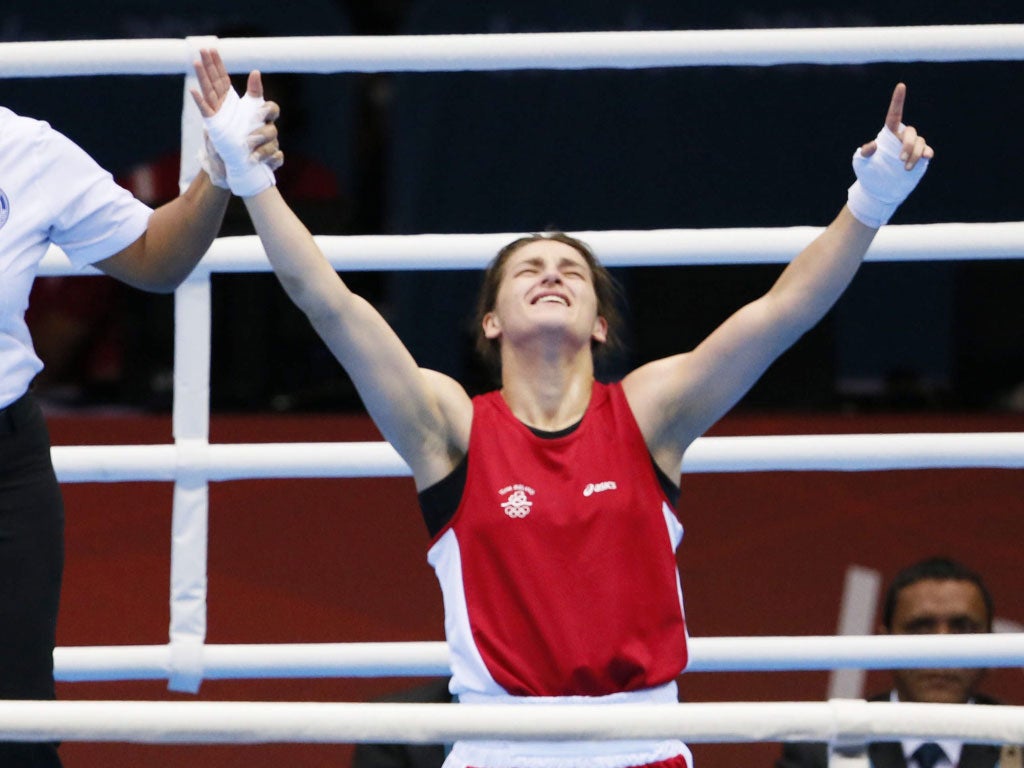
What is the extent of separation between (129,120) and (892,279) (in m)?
2.37

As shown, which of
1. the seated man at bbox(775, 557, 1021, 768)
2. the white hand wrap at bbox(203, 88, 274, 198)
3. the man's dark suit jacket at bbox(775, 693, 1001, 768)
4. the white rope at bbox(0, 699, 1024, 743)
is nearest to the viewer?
the white rope at bbox(0, 699, 1024, 743)

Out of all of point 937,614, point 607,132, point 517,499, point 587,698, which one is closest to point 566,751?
point 587,698

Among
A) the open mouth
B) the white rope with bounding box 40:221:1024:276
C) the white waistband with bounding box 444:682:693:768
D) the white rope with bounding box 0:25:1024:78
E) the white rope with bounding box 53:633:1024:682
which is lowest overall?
the white waistband with bounding box 444:682:693:768

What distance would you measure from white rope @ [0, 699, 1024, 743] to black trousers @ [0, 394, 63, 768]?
1.44 ft

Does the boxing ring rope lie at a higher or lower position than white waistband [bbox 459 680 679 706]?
higher

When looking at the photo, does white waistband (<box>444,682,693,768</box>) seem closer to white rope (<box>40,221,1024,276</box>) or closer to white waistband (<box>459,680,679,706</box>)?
white waistband (<box>459,680,679,706</box>)

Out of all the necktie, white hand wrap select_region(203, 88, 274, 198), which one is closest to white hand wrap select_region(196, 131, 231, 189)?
white hand wrap select_region(203, 88, 274, 198)

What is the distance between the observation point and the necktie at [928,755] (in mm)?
2686

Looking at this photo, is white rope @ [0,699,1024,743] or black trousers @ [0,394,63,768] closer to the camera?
white rope @ [0,699,1024,743]

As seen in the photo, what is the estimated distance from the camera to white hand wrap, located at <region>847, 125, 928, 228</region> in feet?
6.53

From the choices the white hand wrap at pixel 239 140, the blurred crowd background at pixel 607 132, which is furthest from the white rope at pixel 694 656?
the blurred crowd background at pixel 607 132

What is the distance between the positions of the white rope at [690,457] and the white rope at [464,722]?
0.89 m

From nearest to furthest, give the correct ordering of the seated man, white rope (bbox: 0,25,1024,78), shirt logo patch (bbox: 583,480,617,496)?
shirt logo patch (bbox: 583,480,617,496) → white rope (bbox: 0,25,1024,78) → the seated man

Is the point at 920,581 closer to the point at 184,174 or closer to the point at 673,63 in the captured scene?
the point at 673,63
